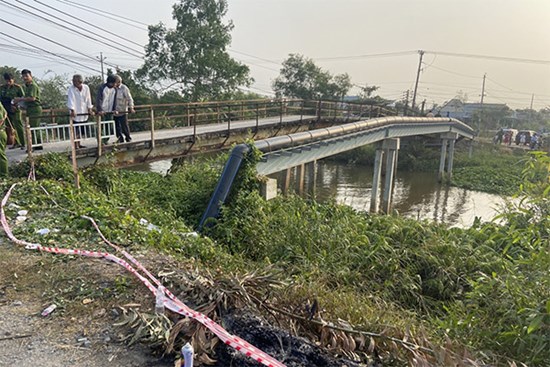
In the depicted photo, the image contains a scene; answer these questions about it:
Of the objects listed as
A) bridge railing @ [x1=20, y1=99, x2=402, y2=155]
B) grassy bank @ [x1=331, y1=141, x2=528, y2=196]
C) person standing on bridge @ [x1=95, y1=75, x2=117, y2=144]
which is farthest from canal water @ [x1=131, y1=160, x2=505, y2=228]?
person standing on bridge @ [x1=95, y1=75, x2=117, y2=144]

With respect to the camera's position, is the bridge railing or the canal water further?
the canal water

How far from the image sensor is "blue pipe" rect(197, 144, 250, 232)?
7.32 meters

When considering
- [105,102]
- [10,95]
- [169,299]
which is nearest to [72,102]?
[105,102]

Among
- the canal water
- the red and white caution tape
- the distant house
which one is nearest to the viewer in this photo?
the red and white caution tape

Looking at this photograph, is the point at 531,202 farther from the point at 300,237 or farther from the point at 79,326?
the point at 300,237

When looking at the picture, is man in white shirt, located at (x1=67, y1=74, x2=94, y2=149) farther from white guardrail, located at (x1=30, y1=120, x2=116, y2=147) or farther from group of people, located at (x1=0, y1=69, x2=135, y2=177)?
white guardrail, located at (x1=30, y1=120, x2=116, y2=147)

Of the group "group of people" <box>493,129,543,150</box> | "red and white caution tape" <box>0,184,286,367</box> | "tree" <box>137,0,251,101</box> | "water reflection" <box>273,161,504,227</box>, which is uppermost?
"tree" <box>137,0,251,101</box>

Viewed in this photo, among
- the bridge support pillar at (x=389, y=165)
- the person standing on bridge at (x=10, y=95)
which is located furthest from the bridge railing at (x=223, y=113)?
the bridge support pillar at (x=389, y=165)

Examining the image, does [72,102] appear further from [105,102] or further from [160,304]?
[160,304]

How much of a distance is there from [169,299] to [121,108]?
22.2 feet

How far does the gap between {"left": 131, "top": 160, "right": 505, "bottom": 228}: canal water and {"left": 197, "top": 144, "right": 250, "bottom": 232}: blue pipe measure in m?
7.27

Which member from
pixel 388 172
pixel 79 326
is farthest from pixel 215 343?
pixel 388 172

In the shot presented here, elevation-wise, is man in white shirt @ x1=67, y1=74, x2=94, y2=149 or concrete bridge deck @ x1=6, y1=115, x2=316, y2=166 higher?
man in white shirt @ x1=67, y1=74, x2=94, y2=149

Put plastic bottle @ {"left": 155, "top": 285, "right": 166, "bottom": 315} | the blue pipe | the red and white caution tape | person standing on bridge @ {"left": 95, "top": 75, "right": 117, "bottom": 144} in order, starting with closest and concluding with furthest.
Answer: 1. the red and white caution tape
2. plastic bottle @ {"left": 155, "top": 285, "right": 166, "bottom": 315}
3. the blue pipe
4. person standing on bridge @ {"left": 95, "top": 75, "right": 117, "bottom": 144}
